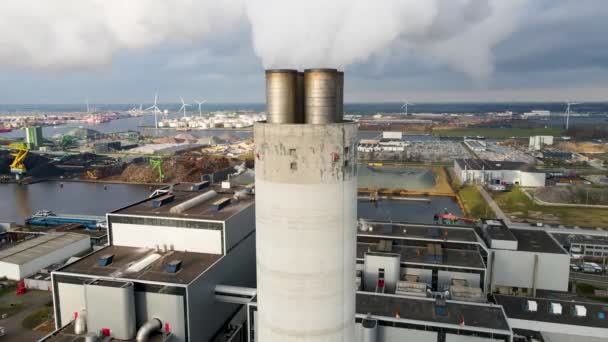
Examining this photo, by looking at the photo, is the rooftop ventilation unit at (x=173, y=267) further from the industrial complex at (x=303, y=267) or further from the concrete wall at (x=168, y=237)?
the concrete wall at (x=168, y=237)

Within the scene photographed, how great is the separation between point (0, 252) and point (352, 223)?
30.0m

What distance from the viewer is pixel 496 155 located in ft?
265

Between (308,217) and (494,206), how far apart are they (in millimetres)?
43057

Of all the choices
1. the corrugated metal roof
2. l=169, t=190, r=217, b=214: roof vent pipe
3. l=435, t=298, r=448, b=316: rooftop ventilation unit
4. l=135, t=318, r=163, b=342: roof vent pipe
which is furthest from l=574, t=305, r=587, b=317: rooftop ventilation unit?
the corrugated metal roof

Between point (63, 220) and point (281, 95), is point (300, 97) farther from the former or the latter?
point (63, 220)

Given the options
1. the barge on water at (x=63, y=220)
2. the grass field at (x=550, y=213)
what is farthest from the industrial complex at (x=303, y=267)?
the grass field at (x=550, y=213)

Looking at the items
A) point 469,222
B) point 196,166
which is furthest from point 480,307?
point 196,166

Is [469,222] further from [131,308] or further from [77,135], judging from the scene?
[77,135]

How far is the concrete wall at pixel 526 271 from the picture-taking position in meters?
21.6

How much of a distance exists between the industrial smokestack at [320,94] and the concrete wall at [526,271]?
19.4 m

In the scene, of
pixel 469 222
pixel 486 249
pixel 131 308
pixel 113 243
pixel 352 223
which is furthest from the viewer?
pixel 469 222

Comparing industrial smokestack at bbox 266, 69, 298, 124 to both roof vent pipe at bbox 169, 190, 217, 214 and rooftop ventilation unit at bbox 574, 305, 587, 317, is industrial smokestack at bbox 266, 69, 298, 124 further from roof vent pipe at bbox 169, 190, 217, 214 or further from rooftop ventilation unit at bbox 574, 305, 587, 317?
rooftop ventilation unit at bbox 574, 305, 587, 317

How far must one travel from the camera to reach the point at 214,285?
639 inches

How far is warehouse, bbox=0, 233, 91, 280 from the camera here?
25453mm
